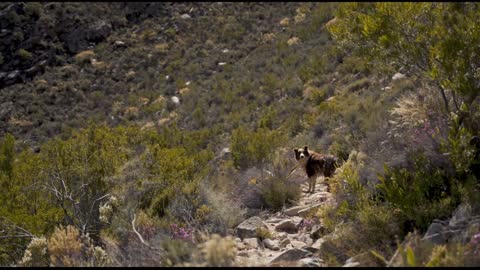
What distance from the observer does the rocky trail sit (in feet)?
19.7

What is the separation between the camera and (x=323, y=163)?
9086 mm

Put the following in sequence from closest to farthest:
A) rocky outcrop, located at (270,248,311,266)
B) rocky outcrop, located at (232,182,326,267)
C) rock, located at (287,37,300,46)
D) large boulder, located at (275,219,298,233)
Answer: rocky outcrop, located at (270,248,311,266) < rocky outcrop, located at (232,182,326,267) < large boulder, located at (275,219,298,233) < rock, located at (287,37,300,46)

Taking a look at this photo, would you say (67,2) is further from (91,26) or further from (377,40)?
(377,40)

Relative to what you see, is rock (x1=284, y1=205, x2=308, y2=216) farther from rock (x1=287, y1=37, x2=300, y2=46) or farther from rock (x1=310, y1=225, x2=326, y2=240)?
rock (x1=287, y1=37, x2=300, y2=46)

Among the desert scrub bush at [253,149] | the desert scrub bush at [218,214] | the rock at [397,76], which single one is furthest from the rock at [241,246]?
the rock at [397,76]

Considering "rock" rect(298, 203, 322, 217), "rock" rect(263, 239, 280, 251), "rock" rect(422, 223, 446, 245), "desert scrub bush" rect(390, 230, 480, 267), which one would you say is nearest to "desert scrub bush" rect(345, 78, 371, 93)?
"rock" rect(298, 203, 322, 217)

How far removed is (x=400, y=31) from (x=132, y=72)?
2453 cm

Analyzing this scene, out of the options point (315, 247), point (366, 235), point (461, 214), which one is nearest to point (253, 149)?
point (315, 247)

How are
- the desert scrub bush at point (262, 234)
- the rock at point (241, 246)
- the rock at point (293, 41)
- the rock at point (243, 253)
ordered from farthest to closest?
the rock at point (293, 41) → the desert scrub bush at point (262, 234) → the rock at point (241, 246) → the rock at point (243, 253)

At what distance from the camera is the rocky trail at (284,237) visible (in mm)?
6008

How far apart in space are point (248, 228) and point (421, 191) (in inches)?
106

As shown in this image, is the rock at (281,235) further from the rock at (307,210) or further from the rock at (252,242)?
the rock at (307,210)

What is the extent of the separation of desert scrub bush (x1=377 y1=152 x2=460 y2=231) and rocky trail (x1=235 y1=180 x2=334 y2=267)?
123 cm

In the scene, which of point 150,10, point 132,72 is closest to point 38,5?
point 150,10
